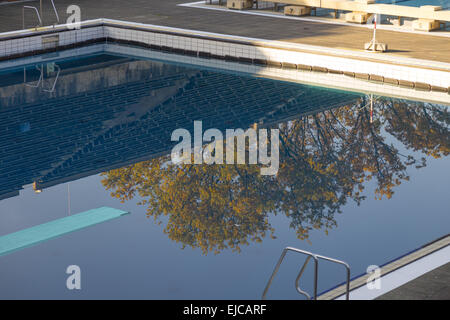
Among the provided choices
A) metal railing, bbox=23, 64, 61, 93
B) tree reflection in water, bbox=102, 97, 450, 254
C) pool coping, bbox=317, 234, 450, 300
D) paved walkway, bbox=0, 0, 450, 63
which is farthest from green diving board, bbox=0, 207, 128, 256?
paved walkway, bbox=0, 0, 450, 63

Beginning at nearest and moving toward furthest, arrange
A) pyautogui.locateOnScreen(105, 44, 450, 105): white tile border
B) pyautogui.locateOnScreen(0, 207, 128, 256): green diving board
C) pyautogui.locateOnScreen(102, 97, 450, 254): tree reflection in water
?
pyautogui.locateOnScreen(0, 207, 128, 256): green diving board, pyautogui.locateOnScreen(102, 97, 450, 254): tree reflection in water, pyautogui.locateOnScreen(105, 44, 450, 105): white tile border

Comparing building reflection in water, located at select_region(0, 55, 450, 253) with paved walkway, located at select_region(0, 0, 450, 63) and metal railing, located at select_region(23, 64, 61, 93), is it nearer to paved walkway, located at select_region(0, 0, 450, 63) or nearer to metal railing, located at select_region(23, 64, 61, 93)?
metal railing, located at select_region(23, 64, 61, 93)

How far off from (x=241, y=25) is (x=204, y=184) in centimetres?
652

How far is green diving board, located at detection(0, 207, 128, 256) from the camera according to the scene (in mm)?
6930

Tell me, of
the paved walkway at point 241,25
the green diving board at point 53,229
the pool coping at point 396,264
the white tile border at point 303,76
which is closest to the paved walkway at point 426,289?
the pool coping at point 396,264

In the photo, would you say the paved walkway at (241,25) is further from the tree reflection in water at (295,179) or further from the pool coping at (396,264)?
the pool coping at (396,264)

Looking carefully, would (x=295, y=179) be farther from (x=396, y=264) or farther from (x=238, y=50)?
(x=238, y=50)

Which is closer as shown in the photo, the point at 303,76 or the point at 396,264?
the point at 396,264

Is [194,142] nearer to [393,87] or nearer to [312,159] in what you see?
[312,159]

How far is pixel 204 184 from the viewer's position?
834 cm

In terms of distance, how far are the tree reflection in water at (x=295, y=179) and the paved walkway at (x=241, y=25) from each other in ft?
7.47

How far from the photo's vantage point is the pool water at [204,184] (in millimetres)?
6512

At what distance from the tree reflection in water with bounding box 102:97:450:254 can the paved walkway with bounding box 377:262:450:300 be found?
68.1 inches

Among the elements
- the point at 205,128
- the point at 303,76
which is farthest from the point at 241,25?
the point at 205,128
